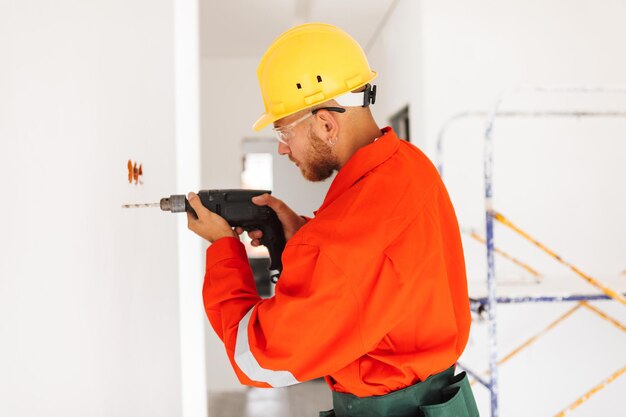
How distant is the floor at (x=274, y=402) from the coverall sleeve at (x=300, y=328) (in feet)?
10.9

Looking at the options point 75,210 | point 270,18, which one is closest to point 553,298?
point 75,210

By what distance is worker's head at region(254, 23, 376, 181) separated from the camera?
1.24 metres

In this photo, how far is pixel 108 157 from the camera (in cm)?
103

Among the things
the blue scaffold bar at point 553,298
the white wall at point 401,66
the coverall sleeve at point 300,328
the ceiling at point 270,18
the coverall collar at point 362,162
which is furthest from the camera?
the ceiling at point 270,18

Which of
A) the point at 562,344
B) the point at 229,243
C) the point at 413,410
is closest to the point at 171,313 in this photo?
the point at 229,243

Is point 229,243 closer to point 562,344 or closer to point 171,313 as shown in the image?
point 171,313

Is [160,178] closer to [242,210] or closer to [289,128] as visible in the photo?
[242,210]

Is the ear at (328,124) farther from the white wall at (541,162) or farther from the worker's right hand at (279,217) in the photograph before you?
the white wall at (541,162)

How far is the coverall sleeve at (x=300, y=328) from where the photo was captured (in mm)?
1046

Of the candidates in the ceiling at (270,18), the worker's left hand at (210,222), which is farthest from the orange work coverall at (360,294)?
the ceiling at (270,18)

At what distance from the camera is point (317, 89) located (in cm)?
124

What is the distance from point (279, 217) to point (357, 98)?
1.43ft

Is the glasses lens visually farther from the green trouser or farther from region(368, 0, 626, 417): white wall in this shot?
region(368, 0, 626, 417): white wall

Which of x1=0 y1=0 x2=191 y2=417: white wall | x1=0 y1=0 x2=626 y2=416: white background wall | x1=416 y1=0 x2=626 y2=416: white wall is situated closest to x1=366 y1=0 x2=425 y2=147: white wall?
x1=0 y1=0 x2=626 y2=416: white background wall
